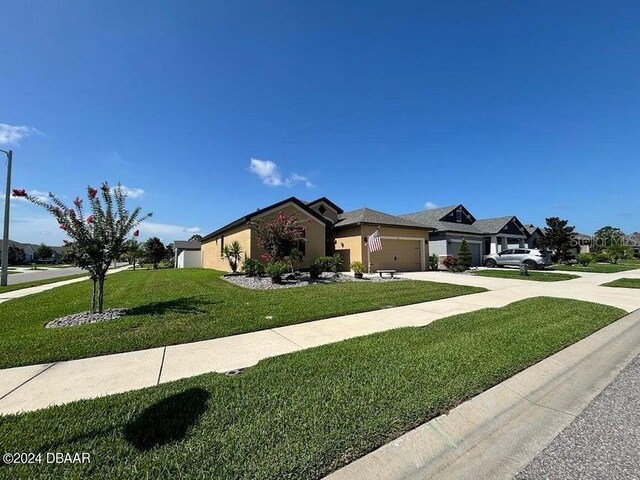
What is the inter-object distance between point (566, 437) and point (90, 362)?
562 centimetres

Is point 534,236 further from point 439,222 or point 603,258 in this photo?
point 439,222

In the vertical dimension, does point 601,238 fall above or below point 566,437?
above

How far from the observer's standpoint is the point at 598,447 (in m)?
2.52

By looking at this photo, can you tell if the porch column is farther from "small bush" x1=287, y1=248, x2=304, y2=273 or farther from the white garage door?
"small bush" x1=287, y1=248, x2=304, y2=273

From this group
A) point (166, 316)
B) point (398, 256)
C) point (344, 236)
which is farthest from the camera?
point (398, 256)

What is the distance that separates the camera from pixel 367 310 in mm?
7773

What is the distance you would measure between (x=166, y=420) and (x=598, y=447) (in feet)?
12.2

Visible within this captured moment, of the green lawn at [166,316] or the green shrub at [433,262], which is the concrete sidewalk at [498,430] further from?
the green shrub at [433,262]

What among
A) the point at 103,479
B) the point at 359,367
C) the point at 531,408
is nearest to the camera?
the point at 103,479

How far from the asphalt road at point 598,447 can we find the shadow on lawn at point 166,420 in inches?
104

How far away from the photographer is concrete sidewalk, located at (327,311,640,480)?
2.24m

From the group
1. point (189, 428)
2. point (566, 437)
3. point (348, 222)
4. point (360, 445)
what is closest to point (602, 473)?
point (566, 437)

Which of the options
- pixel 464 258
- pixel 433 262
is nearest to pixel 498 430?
pixel 433 262

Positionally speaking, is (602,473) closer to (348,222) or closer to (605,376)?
(605,376)
